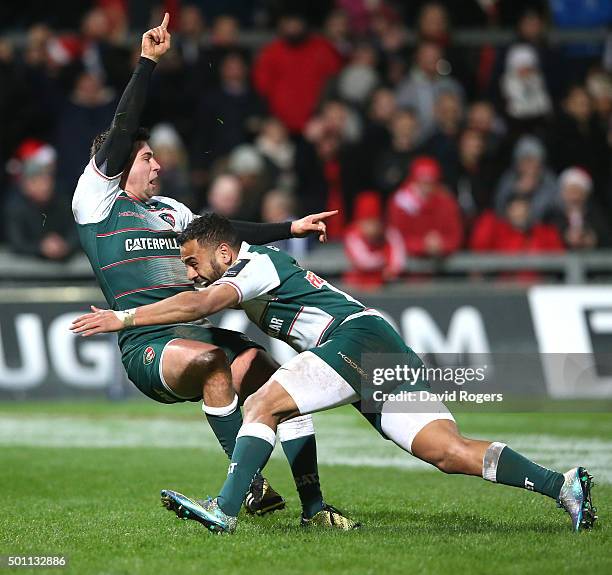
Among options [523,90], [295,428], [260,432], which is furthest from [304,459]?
[523,90]

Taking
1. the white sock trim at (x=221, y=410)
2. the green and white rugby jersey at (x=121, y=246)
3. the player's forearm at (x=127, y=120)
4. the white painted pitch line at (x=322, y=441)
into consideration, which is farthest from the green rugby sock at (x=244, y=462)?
the white painted pitch line at (x=322, y=441)

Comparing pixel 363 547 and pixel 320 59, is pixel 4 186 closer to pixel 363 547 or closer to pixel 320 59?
pixel 320 59

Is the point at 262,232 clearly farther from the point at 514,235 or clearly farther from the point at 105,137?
the point at 514,235

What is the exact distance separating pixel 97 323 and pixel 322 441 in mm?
5200

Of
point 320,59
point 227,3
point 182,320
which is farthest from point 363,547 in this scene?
point 227,3

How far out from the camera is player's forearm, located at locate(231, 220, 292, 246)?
773cm

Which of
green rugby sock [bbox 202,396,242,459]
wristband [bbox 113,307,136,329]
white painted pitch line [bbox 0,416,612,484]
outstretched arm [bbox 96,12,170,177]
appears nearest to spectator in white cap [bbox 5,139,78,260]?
white painted pitch line [bbox 0,416,612,484]

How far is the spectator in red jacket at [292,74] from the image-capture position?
16.2 m

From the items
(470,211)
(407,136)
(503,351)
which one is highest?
(407,136)

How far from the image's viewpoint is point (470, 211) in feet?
50.8

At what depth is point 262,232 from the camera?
25.4 ft

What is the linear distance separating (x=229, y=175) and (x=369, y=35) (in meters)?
4.14

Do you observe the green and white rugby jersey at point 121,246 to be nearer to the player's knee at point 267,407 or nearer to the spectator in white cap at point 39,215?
the player's knee at point 267,407

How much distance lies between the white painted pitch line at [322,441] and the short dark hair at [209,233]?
3341mm
